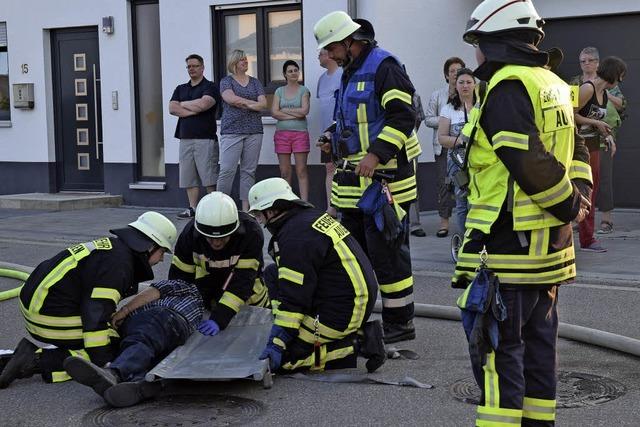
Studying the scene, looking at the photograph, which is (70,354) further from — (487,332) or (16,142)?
(16,142)

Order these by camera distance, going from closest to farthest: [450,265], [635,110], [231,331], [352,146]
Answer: [231,331], [352,146], [450,265], [635,110]

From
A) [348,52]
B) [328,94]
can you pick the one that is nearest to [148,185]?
[328,94]

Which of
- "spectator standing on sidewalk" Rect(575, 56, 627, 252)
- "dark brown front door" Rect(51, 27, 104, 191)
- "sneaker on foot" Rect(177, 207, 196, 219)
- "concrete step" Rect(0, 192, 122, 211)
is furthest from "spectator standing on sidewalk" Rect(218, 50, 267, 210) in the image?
"spectator standing on sidewalk" Rect(575, 56, 627, 252)

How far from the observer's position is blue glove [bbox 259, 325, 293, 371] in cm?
580

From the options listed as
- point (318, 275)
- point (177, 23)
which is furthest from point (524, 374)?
point (177, 23)

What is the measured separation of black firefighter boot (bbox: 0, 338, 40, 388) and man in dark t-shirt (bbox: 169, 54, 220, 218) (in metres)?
7.71

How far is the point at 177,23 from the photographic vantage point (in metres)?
14.6

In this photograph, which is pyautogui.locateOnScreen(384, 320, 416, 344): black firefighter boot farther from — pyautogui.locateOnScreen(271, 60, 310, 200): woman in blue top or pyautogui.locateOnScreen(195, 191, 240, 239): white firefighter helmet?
pyautogui.locateOnScreen(271, 60, 310, 200): woman in blue top

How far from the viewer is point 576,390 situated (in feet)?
18.4

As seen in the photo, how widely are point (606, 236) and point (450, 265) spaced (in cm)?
227

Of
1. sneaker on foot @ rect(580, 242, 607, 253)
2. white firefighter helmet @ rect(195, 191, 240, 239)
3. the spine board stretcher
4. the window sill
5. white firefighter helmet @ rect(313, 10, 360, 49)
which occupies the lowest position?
sneaker on foot @ rect(580, 242, 607, 253)

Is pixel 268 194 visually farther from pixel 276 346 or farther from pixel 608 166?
pixel 608 166

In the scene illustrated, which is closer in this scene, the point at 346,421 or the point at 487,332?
the point at 487,332

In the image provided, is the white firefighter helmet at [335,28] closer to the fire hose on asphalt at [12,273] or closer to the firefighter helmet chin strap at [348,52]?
the firefighter helmet chin strap at [348,52]
